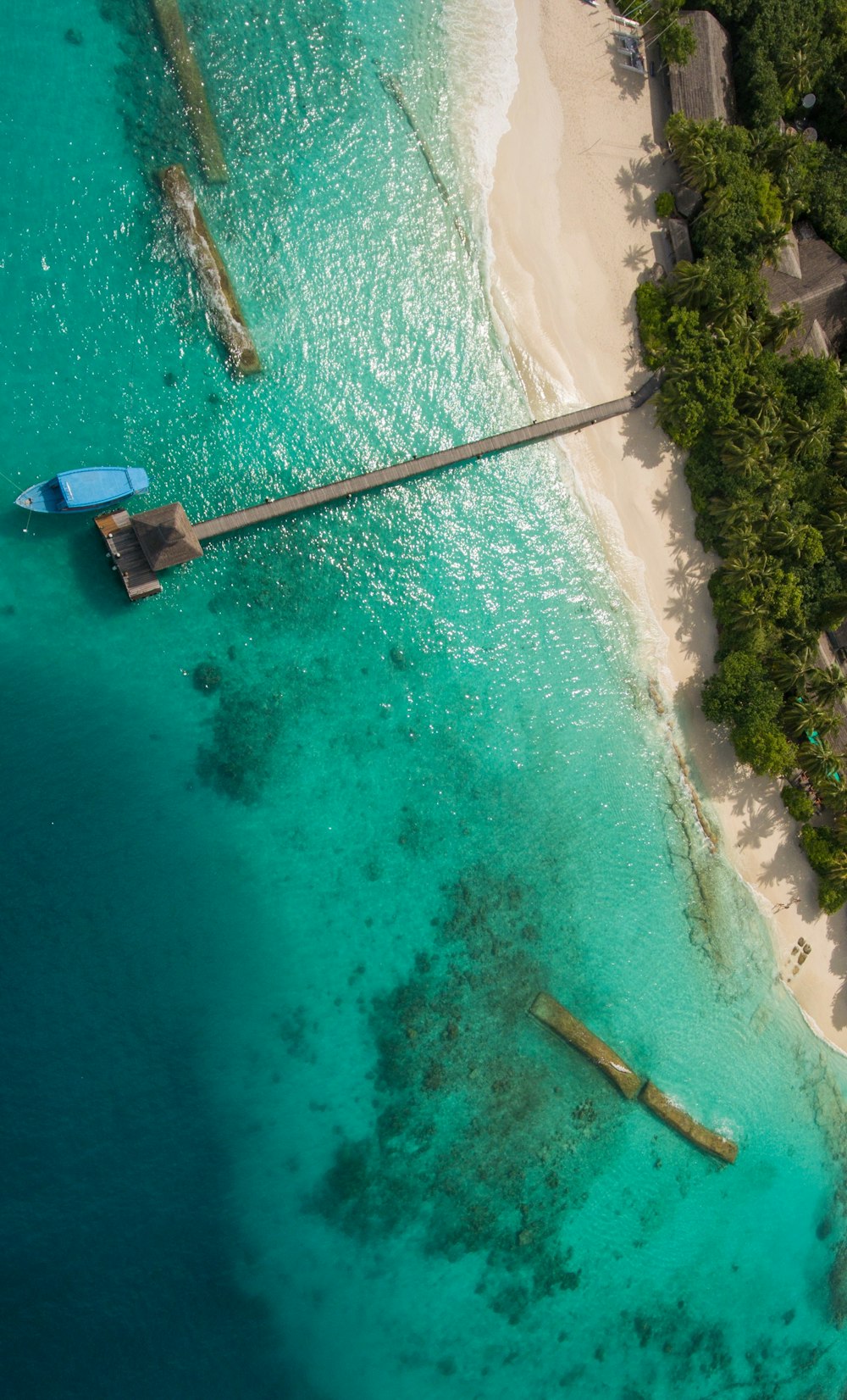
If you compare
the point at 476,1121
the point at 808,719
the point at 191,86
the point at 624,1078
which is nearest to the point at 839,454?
the point at 808,719

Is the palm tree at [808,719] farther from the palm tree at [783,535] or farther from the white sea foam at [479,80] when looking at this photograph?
the white sea foam at [479,80]

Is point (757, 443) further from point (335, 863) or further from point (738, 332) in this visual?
point (335, 863)

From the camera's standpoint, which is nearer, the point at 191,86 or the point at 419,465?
the point at 191,86

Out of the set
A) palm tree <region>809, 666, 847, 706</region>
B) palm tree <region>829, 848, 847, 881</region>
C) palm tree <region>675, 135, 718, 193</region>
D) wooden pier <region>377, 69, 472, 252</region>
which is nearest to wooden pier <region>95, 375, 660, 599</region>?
palm tree <region>675, 135, 718, 193</region>

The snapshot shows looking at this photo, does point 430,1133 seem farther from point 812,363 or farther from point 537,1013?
point 812,363

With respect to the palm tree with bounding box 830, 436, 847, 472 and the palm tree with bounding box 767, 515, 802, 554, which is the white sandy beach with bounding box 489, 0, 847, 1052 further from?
the palm tree with bounding box 830, 436, 847, 472
